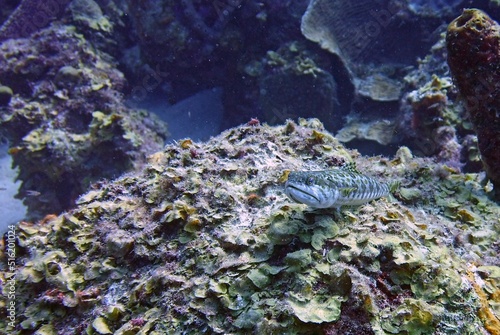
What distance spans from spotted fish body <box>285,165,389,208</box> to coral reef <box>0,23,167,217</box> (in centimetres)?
642

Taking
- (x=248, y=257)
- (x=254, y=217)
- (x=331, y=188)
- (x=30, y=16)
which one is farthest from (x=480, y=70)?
(x=30, y=16)

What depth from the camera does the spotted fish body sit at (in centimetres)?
232

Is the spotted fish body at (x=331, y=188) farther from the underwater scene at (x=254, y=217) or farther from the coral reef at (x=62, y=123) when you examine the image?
the coral reef at (x=62, y=123)

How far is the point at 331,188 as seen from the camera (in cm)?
246

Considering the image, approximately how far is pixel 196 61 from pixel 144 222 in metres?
8.29

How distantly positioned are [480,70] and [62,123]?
28.1 ft

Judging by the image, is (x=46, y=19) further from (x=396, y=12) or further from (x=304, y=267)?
(x=304, y=267)

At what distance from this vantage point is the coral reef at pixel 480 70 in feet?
12.2

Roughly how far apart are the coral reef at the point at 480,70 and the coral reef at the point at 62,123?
6832 mm

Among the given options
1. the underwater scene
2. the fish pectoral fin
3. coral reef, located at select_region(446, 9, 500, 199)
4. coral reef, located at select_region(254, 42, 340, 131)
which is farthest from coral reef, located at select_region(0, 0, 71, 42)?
the fish pectoral fin

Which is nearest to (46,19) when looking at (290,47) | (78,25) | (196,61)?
(78,25)

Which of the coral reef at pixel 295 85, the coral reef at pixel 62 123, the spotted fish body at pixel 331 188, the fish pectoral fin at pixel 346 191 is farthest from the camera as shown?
the coral reef at pixel 295 85

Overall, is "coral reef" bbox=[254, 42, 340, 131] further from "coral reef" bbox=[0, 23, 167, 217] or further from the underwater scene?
"coral reef" bbox=[0, 23, 167, 217]

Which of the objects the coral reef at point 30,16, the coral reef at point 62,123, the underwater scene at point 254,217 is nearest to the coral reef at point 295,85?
the underwater scene at point 254,217
